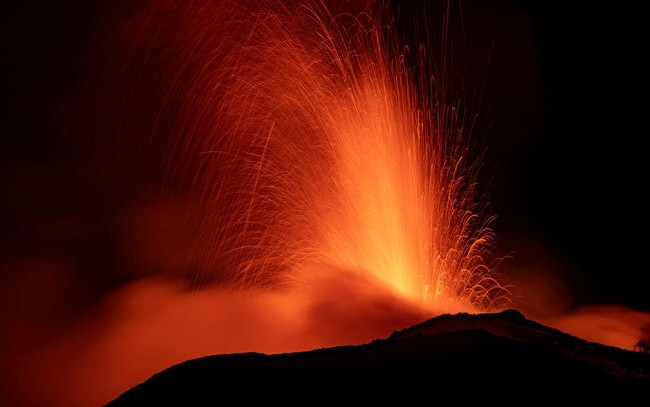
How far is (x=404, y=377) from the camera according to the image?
350 centimetres

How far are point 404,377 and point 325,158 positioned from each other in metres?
8.06

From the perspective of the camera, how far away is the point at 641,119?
1747cm

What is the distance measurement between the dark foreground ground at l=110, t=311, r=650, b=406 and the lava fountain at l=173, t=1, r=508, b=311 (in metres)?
5.22

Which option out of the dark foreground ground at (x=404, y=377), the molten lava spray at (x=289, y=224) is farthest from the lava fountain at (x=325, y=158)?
the dark foreground ground at (x=404, y=377)

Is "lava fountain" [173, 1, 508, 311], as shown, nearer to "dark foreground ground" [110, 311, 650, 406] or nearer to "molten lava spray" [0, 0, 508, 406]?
"molten lava spray" [0, 0, 508, 406]

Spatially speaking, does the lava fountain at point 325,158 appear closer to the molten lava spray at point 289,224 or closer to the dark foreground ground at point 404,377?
the molten lava spray at point 289,224

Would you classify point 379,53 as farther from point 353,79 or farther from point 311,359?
point 311,359

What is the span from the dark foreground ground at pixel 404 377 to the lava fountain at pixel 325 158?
5223mm

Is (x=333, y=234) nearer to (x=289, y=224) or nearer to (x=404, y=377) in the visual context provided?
(x=289, y=224)

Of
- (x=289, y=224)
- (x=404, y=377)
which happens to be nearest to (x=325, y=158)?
(x=289, y=224)

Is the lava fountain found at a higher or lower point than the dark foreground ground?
higher

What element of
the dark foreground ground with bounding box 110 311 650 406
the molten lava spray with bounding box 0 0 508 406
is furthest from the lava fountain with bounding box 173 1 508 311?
the dark foreground ground with bounding box 110 311 650 406

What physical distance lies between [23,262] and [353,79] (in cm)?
919

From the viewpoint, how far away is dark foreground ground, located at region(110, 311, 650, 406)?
10.8 ft
